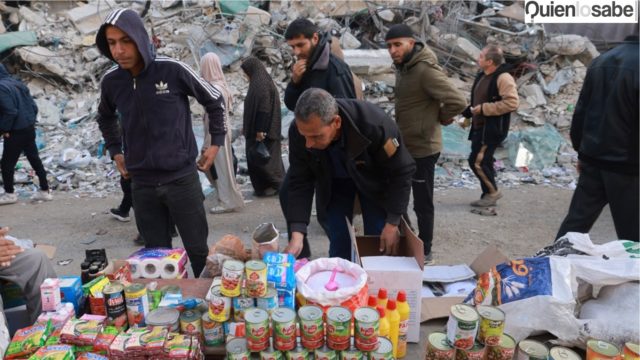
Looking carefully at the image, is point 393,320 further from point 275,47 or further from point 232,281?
point 275,47

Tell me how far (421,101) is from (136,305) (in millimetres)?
2841

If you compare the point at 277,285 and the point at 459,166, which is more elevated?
the point at 277,285

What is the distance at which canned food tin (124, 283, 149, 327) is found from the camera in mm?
2211

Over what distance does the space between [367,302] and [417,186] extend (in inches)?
84.7

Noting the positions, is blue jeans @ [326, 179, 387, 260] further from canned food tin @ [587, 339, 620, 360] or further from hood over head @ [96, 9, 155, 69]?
canned food tin @ [587, 339, 620, 360]

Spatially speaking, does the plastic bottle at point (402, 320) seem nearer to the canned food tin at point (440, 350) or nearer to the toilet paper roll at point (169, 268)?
the canned food tin at point (440, 350)

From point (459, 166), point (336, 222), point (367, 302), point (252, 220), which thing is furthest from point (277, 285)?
point (459, 166)

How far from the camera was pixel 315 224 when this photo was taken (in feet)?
18.6

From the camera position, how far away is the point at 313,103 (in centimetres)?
251

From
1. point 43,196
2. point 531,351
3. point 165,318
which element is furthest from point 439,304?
point 43,196

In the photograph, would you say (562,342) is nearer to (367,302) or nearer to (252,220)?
(367,302)

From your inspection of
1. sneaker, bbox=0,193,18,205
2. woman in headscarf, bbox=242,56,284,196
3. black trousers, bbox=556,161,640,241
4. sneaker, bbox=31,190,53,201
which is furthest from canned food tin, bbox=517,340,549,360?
sneaker, bbox=0,193,18,205

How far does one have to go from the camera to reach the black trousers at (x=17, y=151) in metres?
6.08

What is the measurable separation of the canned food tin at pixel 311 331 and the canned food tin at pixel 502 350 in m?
0.69
